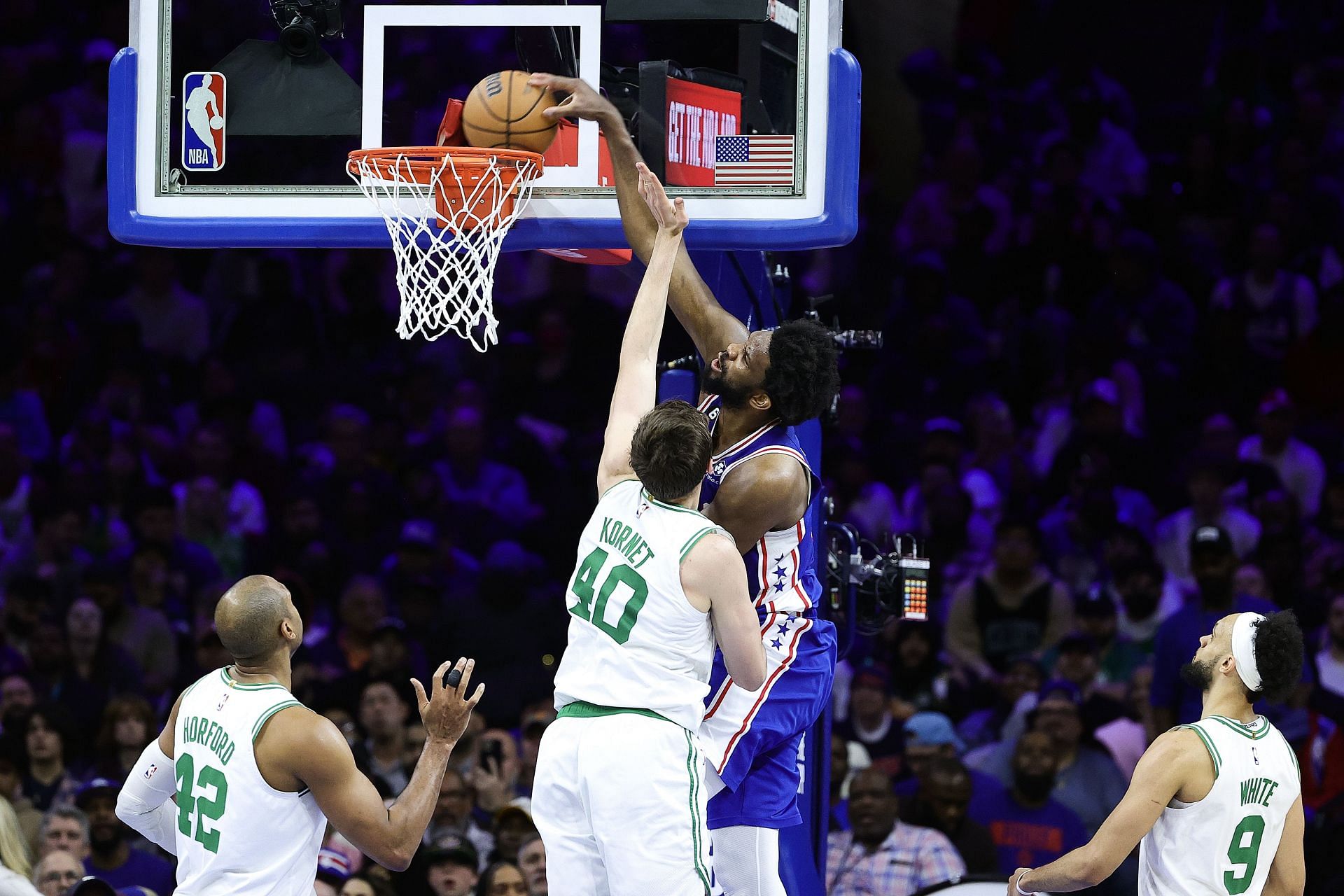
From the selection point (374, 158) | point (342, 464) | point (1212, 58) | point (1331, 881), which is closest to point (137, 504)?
point (342, 464)

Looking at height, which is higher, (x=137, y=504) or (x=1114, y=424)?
(x=1114, y=424)

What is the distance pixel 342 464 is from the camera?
958 centimetres

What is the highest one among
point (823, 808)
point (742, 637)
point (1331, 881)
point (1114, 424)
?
point (742, 637)

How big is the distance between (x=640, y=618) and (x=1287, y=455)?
19.5 feet

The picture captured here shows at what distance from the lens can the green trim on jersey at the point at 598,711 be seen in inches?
164

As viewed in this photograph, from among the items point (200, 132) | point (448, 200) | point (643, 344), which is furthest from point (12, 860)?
point (643, 344)

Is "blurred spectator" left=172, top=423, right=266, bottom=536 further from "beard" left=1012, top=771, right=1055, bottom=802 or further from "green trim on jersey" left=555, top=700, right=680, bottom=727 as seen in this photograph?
"green trim on jersey" left=555, top=700, right=680, bottom=727

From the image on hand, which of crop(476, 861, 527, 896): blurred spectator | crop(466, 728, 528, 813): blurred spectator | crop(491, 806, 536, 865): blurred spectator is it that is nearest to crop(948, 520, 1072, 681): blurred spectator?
crop(466, 728, 528, 813): blurred spectator

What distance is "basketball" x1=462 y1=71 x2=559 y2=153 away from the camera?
5.16 meters

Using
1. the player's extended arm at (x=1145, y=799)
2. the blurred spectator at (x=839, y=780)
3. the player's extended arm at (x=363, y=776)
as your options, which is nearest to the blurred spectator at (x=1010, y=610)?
the blurred spectator at (x=839, y=780)

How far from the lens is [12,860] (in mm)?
5691

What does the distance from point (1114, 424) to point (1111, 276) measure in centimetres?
116

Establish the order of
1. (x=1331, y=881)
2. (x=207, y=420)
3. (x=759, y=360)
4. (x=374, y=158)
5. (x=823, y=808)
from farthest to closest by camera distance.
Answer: (x=207, y=420) < (x=1331, y=881) < (x=823, y=808) < (x=374, y=158) < (x=759, y=360)

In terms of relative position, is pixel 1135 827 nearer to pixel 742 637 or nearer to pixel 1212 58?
pixel 742 637
